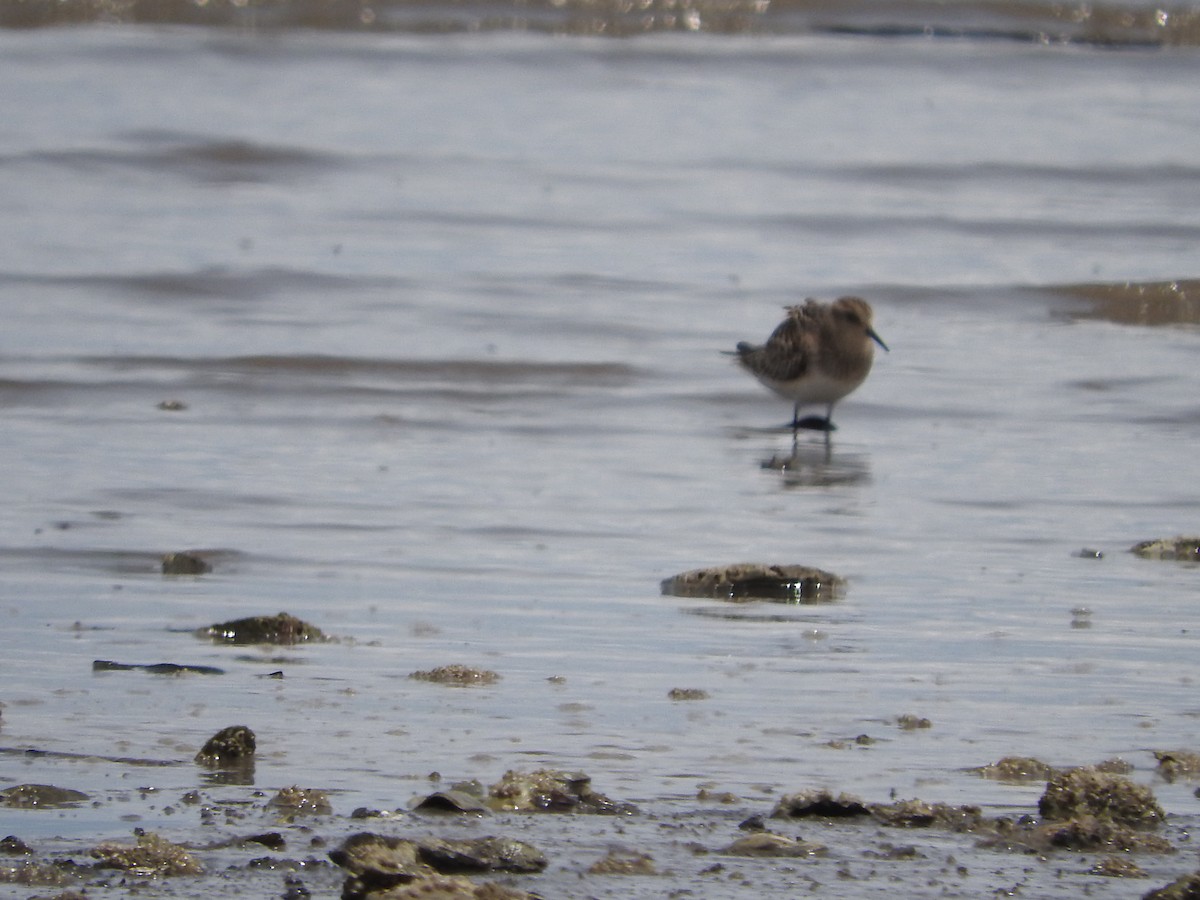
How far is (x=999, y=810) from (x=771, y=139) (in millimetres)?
13731

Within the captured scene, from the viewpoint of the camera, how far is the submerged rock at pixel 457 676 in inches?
192

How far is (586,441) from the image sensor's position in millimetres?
8523

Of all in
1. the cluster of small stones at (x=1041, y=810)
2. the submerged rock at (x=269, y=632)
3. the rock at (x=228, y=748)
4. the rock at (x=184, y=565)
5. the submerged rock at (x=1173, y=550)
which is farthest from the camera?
the submerged rock at (x=1173, y=550)

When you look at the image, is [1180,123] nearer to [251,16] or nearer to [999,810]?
[251,16]

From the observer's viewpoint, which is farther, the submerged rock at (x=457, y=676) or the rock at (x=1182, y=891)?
the submerged rock at (x=457, y=676)

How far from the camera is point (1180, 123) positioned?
60.4 feet

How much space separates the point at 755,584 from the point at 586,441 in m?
2.64

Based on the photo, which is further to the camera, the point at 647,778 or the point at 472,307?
the point at 472,307

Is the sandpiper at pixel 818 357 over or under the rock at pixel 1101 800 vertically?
over

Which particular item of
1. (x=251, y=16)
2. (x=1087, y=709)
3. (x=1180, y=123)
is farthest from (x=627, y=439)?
(x=251, y=16)

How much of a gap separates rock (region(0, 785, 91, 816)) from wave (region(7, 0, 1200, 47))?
1933 cm

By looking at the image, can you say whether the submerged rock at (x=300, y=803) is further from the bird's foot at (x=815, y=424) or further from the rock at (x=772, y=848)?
the bird's foot at (x=815, y=424)

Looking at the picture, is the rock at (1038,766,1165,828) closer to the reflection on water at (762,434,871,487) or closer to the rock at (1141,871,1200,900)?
the rock at (1141,871,1200,900)

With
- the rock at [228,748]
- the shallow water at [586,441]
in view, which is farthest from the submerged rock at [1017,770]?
the rock at [228,748]
